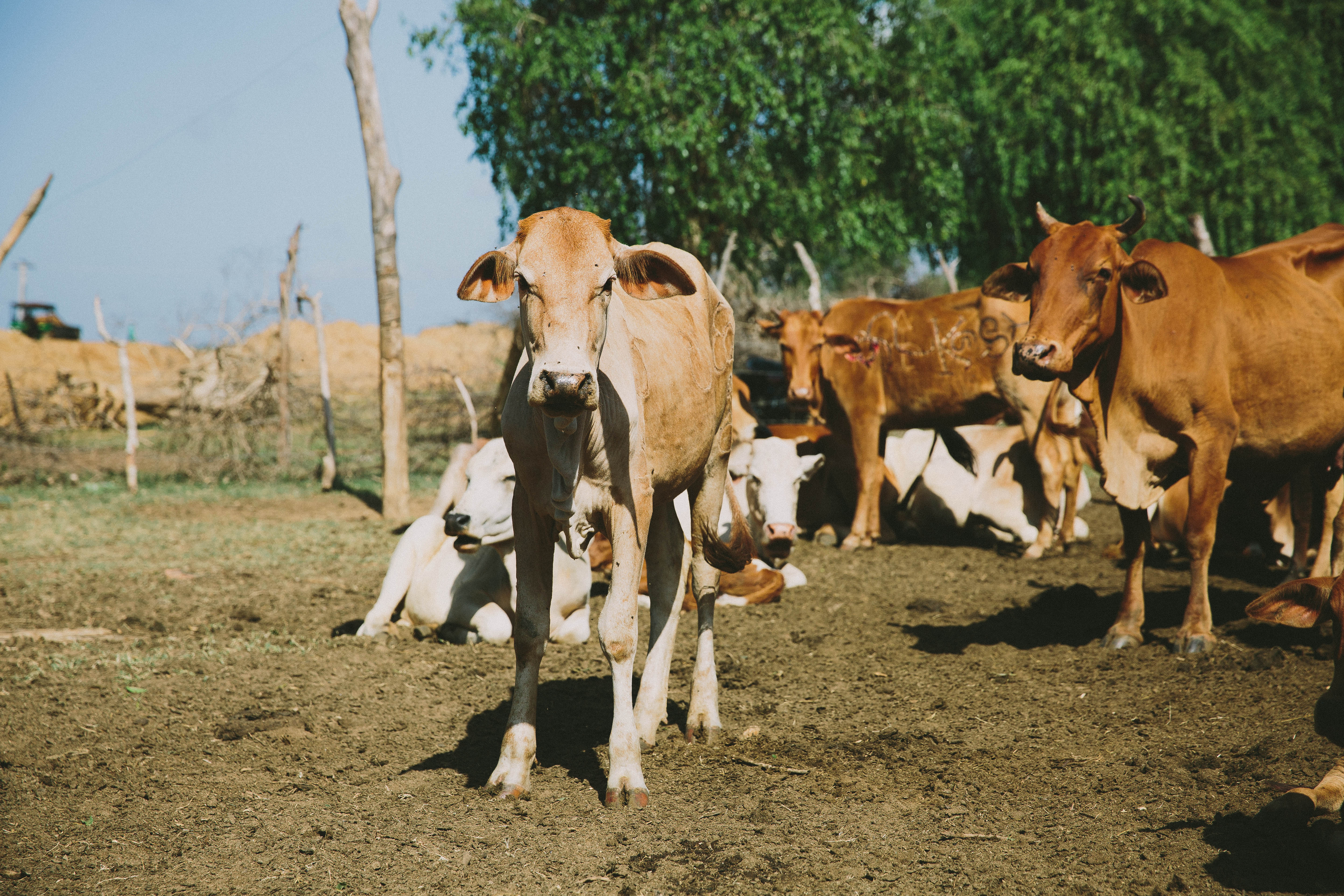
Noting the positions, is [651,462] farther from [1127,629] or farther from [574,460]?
[1127,629]

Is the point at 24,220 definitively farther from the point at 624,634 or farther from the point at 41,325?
the point at 41,325

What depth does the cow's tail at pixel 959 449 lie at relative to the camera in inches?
414

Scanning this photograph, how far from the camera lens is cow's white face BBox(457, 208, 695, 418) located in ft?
11.0

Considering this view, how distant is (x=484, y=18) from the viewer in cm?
1466

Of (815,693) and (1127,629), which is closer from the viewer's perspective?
(815,693)

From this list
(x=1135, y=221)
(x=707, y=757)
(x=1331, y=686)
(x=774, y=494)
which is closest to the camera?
(x=1331, y=686)

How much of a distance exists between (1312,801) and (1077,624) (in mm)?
3460

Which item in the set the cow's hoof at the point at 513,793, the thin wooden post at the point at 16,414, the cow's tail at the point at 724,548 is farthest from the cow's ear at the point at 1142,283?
the thin wooden post at the point at 16,414

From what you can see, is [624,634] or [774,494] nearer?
[624,634]

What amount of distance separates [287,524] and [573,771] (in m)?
8.46

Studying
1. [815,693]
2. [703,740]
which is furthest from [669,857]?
[815,693]

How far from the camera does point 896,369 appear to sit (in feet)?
34.8

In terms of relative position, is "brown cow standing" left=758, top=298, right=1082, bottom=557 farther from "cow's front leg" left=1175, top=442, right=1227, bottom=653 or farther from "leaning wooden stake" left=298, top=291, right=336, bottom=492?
"leaning wooden stake" left=298, top=291, right=336, bottom=492

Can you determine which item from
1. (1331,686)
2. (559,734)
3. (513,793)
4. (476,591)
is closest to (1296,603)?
(1331,686)
